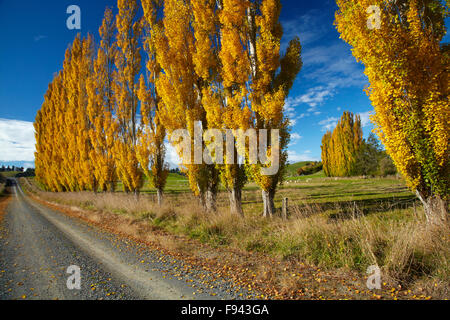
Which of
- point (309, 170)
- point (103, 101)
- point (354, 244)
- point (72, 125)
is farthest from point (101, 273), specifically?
point (309, 170)

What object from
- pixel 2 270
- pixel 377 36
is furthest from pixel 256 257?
pixel 377 36

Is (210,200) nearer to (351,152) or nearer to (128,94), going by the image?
(128,94)

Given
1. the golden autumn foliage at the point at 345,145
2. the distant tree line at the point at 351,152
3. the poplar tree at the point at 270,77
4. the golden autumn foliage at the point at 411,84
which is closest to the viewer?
the golden autumn foliage at the point at 411,84

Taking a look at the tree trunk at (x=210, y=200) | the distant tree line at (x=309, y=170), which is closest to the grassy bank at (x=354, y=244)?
the tree trunk at (x=210, y=200)

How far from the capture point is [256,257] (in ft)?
16.3

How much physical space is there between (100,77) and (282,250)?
75.9 ft

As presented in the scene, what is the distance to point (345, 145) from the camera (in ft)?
136

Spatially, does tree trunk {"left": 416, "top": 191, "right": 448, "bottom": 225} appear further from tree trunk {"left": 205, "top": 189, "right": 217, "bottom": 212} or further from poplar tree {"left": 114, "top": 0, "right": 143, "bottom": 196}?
poplar tree {"left": 114, "top": 0, "right": 143, "bottom": 196}

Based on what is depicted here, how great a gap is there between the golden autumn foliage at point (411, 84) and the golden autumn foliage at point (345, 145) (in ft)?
134

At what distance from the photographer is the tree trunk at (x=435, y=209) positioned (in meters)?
4.64

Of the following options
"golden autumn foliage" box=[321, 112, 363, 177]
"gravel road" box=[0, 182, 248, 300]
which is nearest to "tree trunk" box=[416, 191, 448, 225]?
"gravel road" box=[0, 182, 248, 300]

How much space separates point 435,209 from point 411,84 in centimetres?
333

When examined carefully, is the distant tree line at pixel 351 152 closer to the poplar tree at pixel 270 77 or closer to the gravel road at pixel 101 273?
the poplar tree at pixel 270 77

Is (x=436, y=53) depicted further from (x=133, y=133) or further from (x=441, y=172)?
(x=133, y=133)
